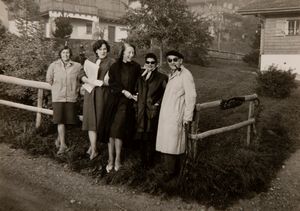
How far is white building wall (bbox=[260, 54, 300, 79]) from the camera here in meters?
20.2

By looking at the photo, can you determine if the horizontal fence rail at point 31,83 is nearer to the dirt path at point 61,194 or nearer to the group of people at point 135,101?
the group of people at point 135,101

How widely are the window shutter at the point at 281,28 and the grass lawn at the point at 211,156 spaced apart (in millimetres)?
10910

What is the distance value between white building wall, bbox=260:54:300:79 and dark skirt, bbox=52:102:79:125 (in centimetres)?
1560

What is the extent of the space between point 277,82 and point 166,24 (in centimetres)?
794

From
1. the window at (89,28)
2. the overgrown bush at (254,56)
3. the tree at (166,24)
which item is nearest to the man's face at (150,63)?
the tree at (166,24)

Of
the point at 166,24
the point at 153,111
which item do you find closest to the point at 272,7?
the point at 166,24

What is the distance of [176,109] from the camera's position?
5.64 metres

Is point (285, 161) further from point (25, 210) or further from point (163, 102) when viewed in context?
point (25, 210)

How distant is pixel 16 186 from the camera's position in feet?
19.4

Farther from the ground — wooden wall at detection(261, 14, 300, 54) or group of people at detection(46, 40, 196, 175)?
wooden wall at detection(261, 14, 300, 54)

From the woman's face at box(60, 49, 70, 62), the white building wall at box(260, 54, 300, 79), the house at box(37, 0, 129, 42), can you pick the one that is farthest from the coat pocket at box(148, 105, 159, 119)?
the house at box(37, 0, 129, 42)

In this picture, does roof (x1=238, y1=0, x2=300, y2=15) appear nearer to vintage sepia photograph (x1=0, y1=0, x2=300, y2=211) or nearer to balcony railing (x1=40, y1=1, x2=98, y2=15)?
vintage sepia photograph (x1=0, y1=0, x2=300, y2=211)

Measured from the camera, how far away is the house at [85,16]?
113ft

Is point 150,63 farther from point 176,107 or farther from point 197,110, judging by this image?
point 197,110
